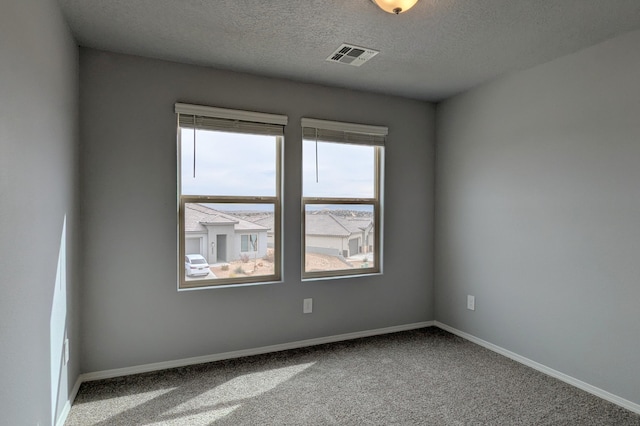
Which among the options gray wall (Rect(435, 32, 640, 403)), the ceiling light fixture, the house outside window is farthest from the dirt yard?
the ceiling light fixture

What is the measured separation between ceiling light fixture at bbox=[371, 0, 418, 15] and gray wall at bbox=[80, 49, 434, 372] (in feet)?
4.92

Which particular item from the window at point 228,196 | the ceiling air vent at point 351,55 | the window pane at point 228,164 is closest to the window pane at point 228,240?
the window at point 228,196

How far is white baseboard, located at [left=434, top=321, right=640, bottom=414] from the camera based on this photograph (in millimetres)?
2426

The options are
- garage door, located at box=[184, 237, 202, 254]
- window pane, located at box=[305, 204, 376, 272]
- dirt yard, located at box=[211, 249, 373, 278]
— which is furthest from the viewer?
window pane, located at box=[305, 204, 376, 272]

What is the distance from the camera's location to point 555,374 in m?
2.85

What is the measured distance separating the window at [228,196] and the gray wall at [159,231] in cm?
10

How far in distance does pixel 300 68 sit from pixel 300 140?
2.11ft

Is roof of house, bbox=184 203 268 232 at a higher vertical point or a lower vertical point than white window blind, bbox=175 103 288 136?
lower

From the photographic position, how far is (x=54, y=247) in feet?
6.86

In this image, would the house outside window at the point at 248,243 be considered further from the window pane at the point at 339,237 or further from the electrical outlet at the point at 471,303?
the electrical outlet at the point at 471,303

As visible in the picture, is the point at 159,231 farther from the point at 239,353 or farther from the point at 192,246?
the point at 239,353

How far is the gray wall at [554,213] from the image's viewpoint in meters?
2.46

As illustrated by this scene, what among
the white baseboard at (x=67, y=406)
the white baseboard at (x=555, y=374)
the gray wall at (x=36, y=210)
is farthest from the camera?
the white baseboard at (x=555, y=374)

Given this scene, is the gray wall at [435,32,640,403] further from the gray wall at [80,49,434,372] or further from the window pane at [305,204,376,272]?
the gray wall at [80,49,434,372]
